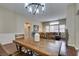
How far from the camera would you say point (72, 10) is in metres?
3.41

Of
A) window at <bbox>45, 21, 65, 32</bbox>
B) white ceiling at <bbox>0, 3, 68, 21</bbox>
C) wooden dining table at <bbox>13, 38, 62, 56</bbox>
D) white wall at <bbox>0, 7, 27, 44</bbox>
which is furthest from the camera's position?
white wall at <bbox>0, 7, 27, 44</bbox>

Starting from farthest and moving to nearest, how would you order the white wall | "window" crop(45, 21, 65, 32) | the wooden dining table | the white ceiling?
the white wall → the white ceiling → "window" crop(45, 21, 65, 32) → the wooden dining table

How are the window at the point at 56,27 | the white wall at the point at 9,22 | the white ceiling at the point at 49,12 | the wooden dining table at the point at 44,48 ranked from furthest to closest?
1. the white wall at the point at 9,22
2. the white ceiling at the point at 49,12
3. the window at the point at 56,27
4. the wooden dining table at the point at 44,48

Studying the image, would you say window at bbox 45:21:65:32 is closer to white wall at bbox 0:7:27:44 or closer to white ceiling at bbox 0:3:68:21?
white ceiling at bbox 0:3:68:21

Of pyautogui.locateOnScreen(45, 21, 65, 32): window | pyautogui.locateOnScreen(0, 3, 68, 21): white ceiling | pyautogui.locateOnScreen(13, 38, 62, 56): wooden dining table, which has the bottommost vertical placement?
pyautogui.locateOnScreen(13, 38, 62, 56): wooden dining table

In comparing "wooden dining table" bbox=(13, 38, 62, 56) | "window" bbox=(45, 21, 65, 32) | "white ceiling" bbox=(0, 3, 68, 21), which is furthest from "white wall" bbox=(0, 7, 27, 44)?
"wooden dining table" bbox=(13, 38, 62, 56)

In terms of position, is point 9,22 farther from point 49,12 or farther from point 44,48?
point 44,48

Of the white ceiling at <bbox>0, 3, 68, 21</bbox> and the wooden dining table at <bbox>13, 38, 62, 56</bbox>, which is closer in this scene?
the wooden dining table at <bbox>13, 38, 62, 56</bbox>

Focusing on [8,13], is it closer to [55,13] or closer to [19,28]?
[19,28]

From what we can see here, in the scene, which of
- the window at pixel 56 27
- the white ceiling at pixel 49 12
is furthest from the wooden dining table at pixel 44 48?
the white ceiling at pixel 49 12

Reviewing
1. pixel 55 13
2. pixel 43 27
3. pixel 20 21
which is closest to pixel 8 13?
pixel 20 21

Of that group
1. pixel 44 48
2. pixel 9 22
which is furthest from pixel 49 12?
pixel 44 48

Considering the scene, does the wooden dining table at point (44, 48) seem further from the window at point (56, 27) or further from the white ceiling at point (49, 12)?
the white ceiling at point (49, 12)

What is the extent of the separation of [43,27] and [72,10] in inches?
50.5
